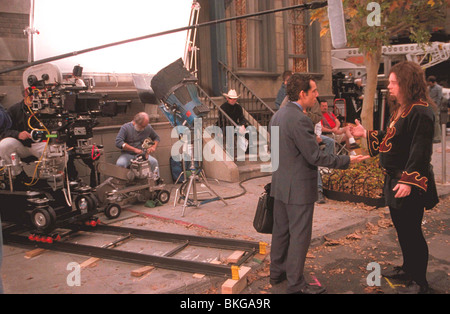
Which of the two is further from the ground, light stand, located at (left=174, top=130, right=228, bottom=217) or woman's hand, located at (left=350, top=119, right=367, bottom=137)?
woman's hand, located at (left=350, top=119, right=367, bottom=137)

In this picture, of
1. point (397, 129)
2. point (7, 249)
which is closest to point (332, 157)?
point (397, 129)

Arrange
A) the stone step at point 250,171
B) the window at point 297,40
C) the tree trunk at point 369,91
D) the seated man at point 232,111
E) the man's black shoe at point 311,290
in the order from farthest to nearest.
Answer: the window at point 297,40, the seated man at point 232,111, the stone step at point 250,171, the tree trunk at point 369,91, the man's black shoe at point 311,290

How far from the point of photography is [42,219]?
568 cm

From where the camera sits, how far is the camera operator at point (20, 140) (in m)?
6.28

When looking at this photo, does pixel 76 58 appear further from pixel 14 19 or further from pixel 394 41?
pixel 394 41

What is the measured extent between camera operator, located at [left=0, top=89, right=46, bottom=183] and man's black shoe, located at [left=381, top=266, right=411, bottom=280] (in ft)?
16.7

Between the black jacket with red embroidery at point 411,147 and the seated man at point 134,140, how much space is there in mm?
4888

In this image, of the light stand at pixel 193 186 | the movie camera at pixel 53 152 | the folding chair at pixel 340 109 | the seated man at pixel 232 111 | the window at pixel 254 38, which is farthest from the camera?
the folding chair at pixel 340 109

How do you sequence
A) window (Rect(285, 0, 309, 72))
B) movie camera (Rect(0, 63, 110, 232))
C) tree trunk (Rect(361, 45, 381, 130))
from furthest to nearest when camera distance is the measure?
window (Rect(285, 0, 309, 72)), tree trunk (Rect(361, 45, 381, 130)), movie camera (Rect(0, 63, 110, 232))

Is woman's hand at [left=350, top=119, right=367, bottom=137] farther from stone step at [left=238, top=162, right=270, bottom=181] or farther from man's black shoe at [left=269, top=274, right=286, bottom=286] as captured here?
stone step at [left=238, top=162, right=270, bottom=181]

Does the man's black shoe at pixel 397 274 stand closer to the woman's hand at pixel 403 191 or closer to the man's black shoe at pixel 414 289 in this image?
the man's black shoe at pixel 414 289

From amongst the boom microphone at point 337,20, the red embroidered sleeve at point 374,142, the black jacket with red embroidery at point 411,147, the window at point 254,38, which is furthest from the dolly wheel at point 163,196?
the window at point 254,38

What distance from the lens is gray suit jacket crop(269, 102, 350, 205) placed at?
3934 millimetres

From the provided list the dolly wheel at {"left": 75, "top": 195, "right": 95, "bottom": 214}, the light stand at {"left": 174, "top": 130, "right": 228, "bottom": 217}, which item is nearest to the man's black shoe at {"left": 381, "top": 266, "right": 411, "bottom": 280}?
the light stand at {"left": 174, "top": 130, "right": 228, "bottom": 217}
